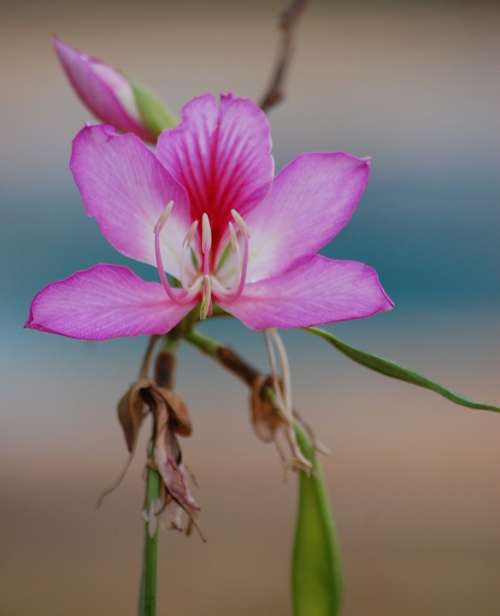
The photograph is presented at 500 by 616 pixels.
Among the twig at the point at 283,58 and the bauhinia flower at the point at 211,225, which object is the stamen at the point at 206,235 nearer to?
the bauhinia flower at the point at 211,225

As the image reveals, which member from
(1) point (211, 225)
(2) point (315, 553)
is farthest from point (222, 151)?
(2) point (315, 553)

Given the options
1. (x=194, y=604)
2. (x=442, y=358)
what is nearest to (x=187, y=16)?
(x=442, y=358)

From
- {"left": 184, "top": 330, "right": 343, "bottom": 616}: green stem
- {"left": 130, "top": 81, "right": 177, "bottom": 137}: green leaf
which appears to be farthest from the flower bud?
{"left": 184, "top": 330, "right": 343, "bottom": 616}: green stem

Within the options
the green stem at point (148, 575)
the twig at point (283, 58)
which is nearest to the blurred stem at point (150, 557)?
the green stem at point (148, 575)

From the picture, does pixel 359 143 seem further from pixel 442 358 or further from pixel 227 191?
pixel 227 191

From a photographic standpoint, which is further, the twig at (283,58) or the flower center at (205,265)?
the twig at (283,58)

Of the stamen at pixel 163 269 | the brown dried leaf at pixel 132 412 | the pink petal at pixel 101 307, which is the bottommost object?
the brown dried leaf at pixel 132 412

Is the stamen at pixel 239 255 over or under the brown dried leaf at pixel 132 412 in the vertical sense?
over
